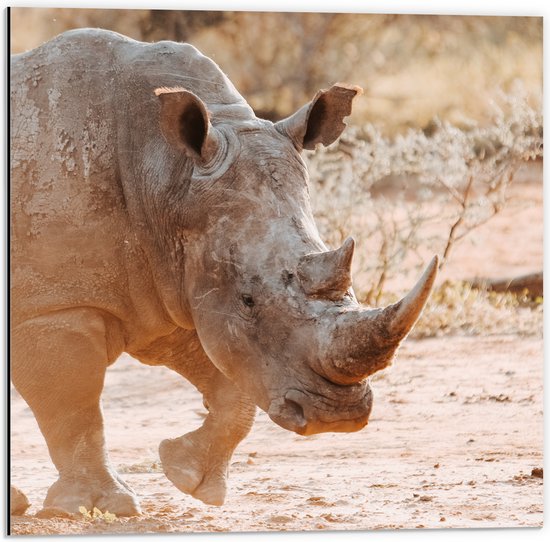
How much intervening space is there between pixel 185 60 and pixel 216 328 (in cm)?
99

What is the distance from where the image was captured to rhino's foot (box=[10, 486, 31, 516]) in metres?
5.62

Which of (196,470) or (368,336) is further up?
(368,336)

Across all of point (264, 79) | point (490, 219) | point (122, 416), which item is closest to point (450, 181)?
point (490, 219)

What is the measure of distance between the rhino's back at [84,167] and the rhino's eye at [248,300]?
51 cm

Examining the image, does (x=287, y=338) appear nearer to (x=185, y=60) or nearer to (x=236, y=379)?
(x=236, y=379)

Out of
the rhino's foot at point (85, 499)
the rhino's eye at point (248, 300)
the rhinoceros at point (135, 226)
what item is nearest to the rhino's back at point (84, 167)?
the rhinoceros at point (135, 226)

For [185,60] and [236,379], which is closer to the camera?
[236,379]

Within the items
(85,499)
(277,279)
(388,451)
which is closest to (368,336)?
(277,279)

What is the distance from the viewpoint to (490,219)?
7.56 meters

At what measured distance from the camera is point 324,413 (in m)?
4.86

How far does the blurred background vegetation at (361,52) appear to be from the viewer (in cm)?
611

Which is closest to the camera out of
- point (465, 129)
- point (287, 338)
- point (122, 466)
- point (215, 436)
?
point (287, 338)

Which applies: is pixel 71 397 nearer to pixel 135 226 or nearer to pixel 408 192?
pixel 135 226

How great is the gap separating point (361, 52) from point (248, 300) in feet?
7.14
